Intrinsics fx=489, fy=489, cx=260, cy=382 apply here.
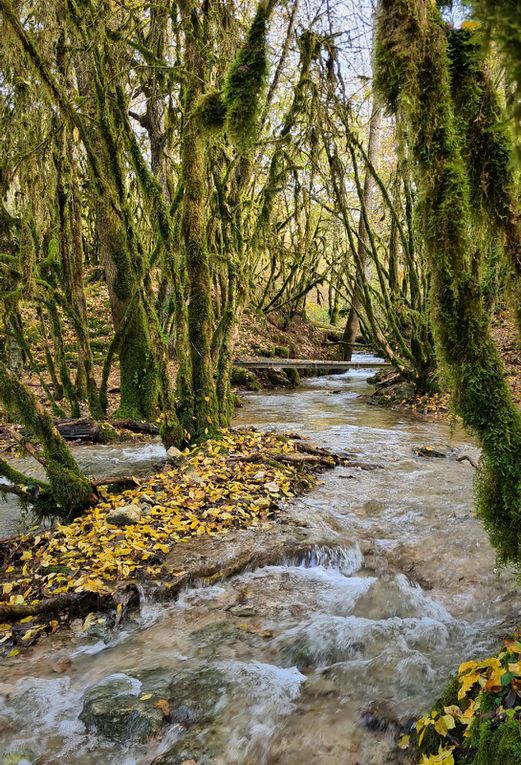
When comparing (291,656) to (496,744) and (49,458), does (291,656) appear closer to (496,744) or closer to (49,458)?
(496,744)

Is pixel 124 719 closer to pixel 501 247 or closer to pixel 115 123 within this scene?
pixel 501 247

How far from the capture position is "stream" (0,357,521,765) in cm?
276

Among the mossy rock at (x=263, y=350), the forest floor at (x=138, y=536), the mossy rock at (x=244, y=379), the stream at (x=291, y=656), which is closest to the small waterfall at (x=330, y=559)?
the stream at (x=291, y=656)

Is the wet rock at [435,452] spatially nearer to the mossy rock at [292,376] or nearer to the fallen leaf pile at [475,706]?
the fallen leaf pile at [475,706]

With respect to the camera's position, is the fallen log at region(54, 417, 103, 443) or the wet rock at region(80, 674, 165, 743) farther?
the fallen log at region(54, 417, 103, 443)

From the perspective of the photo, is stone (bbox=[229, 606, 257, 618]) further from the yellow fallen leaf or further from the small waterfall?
the yellow fallen leaf

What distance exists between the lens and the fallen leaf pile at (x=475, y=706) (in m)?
1.99

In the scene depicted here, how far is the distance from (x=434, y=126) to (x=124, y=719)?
3637 mm

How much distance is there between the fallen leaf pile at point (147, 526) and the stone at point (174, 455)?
0.11 m

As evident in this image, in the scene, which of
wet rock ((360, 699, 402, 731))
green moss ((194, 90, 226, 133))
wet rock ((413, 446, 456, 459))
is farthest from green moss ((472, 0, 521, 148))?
wet rock ((413, 446, 456, 459))

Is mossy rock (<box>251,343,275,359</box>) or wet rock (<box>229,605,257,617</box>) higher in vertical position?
mossy rock (<box>251,343,275,359</box>)

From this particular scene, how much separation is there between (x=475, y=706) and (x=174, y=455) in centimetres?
517

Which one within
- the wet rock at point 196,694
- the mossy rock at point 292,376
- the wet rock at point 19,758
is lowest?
the wet rock at point 19,758

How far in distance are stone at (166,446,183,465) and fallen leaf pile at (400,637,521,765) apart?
4781 millimetres
